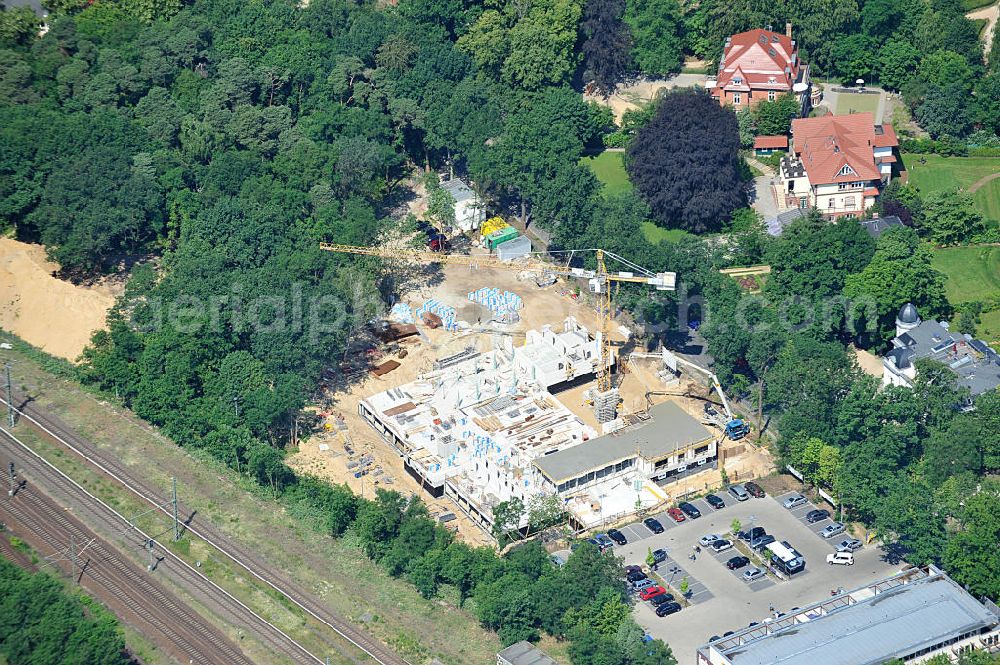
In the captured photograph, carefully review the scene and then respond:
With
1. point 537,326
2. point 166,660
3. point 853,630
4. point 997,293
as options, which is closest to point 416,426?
point 537,326

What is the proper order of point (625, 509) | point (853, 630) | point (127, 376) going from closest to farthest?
point (853, 630)
point (625, 509)
point (127, 376)

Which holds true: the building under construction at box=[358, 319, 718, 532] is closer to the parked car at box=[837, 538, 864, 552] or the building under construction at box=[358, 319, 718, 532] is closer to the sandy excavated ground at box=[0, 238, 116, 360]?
the parked car at box=[837, 538, 864, 552]

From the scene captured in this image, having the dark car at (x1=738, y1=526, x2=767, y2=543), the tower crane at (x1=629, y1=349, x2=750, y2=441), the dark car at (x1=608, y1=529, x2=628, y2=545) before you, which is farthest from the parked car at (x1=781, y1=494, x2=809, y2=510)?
the dark car at (x1=608, y1=529, x2=628, y2=545)

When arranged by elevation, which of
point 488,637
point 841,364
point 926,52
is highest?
point 926,52

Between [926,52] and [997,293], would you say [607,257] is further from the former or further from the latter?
[926,52]

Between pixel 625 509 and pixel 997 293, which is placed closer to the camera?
pixel 625 509

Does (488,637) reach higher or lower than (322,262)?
lower
